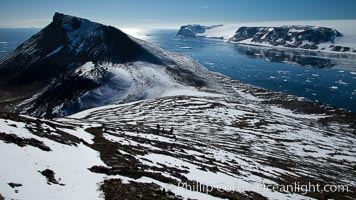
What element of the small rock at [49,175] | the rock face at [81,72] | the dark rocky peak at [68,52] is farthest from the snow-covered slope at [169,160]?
the dark rocky peak at [68,52]

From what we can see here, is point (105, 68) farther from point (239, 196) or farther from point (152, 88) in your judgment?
point (239, 196)

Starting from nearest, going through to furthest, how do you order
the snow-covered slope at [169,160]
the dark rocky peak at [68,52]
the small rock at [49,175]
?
the small rock at [49,175] < the snow-covered slope at [169,160] < the dark rocky peak at [68,52]

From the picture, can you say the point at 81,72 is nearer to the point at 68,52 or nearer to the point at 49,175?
the point at 68,52

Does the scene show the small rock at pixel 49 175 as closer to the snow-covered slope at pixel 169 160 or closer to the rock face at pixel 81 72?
the snow-covered slope at pixel 169 160

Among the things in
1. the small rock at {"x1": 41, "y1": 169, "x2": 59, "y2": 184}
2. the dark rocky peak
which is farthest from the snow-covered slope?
the dark rocky peak

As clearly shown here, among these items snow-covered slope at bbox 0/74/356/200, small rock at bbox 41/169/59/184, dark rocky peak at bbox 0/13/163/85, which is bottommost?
snow-covered slope at bbox 0/74/356/200

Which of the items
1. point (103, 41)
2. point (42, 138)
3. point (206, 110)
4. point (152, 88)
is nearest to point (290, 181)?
point (42, 138)

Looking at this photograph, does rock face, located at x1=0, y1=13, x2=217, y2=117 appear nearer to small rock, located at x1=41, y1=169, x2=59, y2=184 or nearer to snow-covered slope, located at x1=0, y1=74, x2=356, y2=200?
snow-covered slope, located at x1=0, y1=74, x2=356, y2=200
